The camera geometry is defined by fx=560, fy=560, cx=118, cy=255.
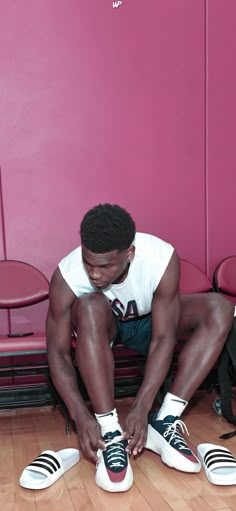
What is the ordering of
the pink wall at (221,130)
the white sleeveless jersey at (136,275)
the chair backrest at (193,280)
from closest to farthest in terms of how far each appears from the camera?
1. the white sleeveless jersey at (136,275)
2. the chair backrest at (193,280)
3. the pink wall at (221,130)

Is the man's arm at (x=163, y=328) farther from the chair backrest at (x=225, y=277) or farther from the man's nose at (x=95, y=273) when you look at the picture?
the chair backrest at (x=225, y=277)

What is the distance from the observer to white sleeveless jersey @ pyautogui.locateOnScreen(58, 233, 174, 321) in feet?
7.03

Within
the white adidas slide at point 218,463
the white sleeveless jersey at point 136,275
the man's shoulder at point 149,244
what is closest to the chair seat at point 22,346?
the white sleeveless jersey at point 136,275

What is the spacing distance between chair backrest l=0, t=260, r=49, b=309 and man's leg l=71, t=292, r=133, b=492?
0.80 m

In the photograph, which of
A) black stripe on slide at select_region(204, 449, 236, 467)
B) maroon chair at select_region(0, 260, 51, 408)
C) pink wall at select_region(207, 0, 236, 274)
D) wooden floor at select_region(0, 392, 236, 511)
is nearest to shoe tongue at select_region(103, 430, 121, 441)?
wooden floor at select_region(0, 392, 236, 511)

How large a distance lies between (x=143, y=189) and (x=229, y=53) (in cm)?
97

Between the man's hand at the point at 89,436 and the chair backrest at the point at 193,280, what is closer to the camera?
the man's hand at the point at 89,436

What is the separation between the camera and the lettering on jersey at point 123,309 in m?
2.24

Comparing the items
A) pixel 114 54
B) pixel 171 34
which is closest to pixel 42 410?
pixel 114 54

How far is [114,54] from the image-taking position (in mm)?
3168

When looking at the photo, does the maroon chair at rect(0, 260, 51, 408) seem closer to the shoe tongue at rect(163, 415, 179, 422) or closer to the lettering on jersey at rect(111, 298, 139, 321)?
the lettering on jersey at rect(111, 298, 139, 321)

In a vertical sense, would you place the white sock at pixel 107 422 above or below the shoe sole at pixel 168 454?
above

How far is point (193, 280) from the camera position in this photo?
9.90 feet

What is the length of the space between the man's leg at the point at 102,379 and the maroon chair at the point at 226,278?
1.11 m
